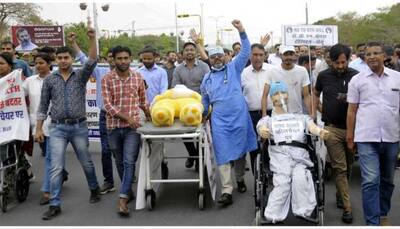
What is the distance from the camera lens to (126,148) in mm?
5445

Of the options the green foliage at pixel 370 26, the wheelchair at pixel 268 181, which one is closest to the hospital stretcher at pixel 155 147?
the wheelchair at pixel 268 181

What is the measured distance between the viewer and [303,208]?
464cm

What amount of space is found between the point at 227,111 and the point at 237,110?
0.12 metres

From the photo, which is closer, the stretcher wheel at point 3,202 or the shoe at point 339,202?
the shoe at point 339,202

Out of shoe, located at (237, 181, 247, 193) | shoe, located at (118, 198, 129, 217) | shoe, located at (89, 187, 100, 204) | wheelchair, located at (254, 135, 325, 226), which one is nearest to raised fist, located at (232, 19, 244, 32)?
wheelchair, located at (254, 135, 325, 226)

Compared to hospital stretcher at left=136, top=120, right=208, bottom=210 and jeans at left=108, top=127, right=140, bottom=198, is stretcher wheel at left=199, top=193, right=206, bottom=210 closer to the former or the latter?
hospital stretcher at left=136, top=120, right=208, bottom=210

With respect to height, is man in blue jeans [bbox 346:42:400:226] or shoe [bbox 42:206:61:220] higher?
man in blue jeans [bbox 346:42:400:226]

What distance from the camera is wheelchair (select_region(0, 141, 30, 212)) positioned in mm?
5654

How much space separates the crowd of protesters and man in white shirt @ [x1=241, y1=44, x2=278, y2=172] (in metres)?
0.01

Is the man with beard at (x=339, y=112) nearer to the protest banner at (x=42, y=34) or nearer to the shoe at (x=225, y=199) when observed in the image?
the shoe at (x=225, y=199)

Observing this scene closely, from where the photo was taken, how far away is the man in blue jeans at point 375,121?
447cm

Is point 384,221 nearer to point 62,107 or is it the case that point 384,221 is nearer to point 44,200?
point 62,107

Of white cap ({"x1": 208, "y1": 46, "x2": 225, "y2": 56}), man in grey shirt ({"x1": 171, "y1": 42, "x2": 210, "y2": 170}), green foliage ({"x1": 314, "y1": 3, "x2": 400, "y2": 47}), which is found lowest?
man in grey shirt ({"x1": 171, "y1": 42, "x2": 210, "y2": 170})

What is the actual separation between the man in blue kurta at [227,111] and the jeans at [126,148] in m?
0.93
